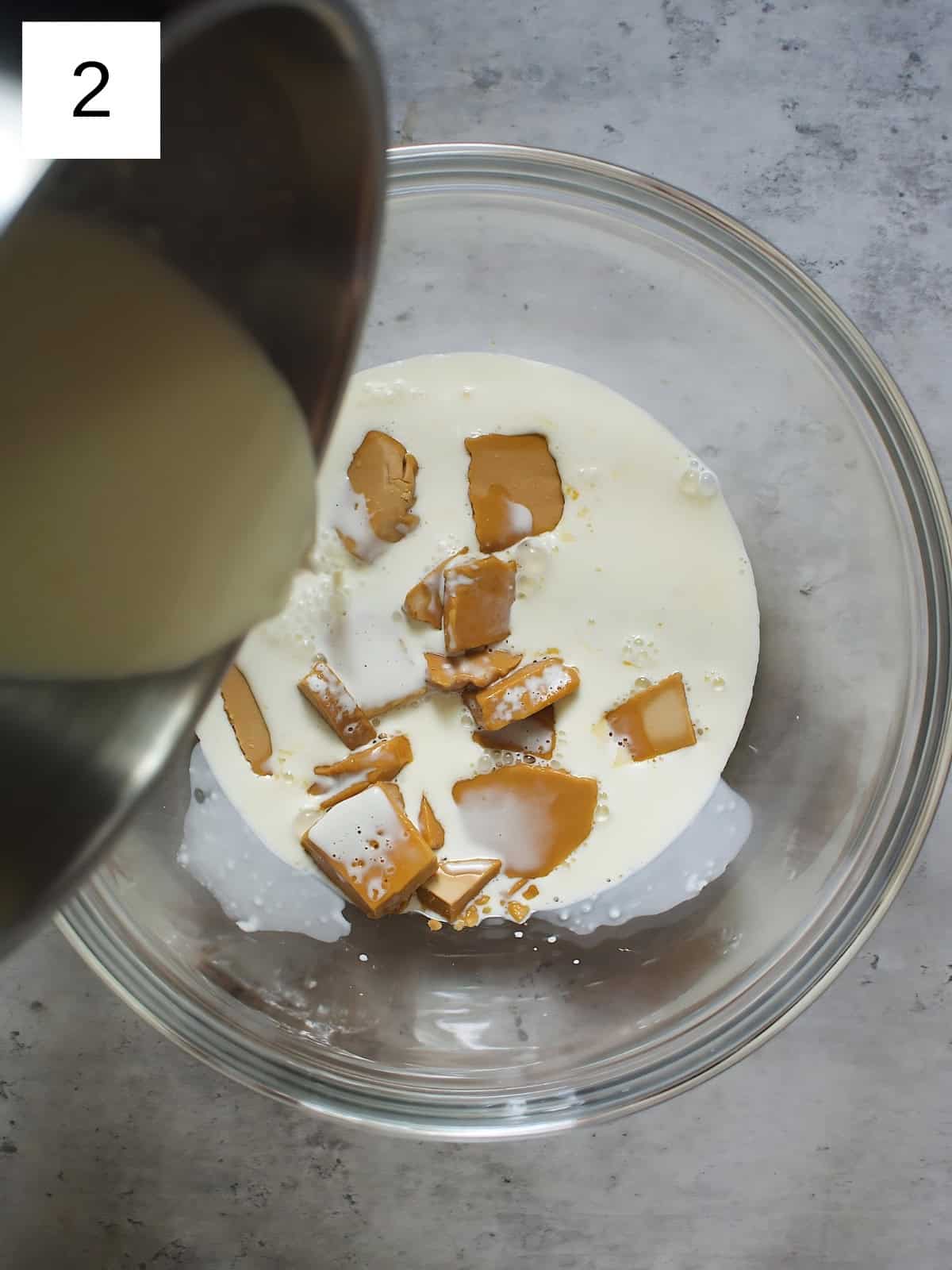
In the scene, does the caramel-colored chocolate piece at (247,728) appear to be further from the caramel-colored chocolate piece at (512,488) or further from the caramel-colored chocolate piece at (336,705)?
the caramel-colored chocolate piece at (512,488)

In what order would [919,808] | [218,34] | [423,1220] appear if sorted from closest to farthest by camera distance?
1. [218,34]
2. [919,808]
3. [423,1220]

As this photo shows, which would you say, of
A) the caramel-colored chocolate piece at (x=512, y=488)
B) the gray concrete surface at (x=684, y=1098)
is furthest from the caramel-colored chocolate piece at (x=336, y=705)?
the gray concrete surface at (x=684, y=1098)

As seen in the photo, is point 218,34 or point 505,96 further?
point 505,96

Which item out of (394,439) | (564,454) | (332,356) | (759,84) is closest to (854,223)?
(759,84)

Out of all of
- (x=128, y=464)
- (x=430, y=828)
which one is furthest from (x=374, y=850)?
(x=128, y=464)

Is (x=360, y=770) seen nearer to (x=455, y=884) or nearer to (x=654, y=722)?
(x=455, y=884)

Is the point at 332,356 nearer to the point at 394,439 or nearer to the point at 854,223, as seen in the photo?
the point at 394,439

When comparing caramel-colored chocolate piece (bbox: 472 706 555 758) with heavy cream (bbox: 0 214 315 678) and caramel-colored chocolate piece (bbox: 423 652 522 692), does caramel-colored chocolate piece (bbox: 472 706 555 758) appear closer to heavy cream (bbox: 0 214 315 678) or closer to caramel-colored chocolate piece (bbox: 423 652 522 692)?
caramel-colored chocolate piece (bbox: 423 652 522 692)
